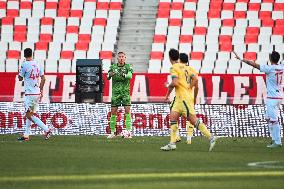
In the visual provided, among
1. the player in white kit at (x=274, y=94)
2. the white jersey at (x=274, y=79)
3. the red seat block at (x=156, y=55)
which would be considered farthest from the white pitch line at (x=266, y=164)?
the red seat block at (x=156, y=55)

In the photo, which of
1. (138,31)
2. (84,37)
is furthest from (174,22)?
(84,37)

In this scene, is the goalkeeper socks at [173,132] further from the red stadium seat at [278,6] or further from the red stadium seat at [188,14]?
the red stadium seat at [278,6]

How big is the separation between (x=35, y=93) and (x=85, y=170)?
927 centimetres

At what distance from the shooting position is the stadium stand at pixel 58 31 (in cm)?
3209

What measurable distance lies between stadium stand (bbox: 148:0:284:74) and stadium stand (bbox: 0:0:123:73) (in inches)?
71.0

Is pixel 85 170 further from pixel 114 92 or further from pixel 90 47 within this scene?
pixel 90 47

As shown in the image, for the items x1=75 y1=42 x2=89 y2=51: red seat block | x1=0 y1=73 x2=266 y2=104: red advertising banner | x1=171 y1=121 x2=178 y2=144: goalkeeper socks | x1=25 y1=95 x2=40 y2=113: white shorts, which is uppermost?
x1=75 y1=42 x2=89 y2=51: red seat block

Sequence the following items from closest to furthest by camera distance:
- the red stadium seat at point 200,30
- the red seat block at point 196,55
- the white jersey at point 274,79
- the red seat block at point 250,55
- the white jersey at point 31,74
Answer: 1. the white jersey at point 274,79
2. the white jersey at point 31,74
3. the red seat block at point 196,55
4. the red seat block at point 250,55
5. the red stadium seat at point 200,30

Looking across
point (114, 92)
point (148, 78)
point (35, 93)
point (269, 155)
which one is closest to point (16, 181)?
point (269, 155)

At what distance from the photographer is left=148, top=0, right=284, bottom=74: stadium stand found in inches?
1249

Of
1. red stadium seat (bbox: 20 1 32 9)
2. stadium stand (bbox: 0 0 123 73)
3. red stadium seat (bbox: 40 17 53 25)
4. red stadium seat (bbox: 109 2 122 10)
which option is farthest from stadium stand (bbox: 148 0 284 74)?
red stadium seat (bbox: 20 1 32 9)

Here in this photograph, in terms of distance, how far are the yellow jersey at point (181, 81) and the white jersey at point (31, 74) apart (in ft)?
15.2

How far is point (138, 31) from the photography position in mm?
33594

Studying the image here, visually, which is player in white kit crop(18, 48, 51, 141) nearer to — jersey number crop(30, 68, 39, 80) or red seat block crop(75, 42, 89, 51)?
jersey number crop(30, 68, 39, 80)
